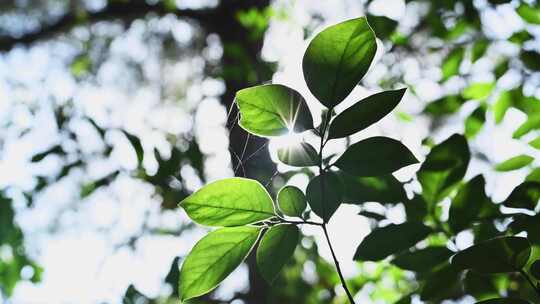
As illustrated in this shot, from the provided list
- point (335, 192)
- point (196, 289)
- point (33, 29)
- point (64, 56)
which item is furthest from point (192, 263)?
point (33, 29)

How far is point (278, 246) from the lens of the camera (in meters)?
0.38

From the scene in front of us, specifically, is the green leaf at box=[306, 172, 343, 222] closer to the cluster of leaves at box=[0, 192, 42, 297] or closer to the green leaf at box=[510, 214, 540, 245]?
the green leaf at box=[510, 214, 540, 245]

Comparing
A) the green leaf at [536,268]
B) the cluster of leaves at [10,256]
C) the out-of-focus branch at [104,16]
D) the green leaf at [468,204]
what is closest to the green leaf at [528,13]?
the green leaf at [468,204]

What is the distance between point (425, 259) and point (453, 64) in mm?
508

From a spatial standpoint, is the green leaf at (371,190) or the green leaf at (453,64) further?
the green leaf at (453,64)

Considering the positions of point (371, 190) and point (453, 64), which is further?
point (453, 64)

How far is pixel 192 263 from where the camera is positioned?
0.37 metres

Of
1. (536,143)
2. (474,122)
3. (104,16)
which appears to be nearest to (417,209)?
(536,143)

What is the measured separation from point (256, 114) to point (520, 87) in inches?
22.7

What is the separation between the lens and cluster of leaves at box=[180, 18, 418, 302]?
12.9 inches

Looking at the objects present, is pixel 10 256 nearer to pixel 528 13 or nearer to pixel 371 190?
pixel 371 190

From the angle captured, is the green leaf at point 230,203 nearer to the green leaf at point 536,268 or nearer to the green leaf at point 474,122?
the green leaf at point 536,268

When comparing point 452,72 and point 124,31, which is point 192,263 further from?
point 124,31

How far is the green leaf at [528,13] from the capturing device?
0.76 meters
